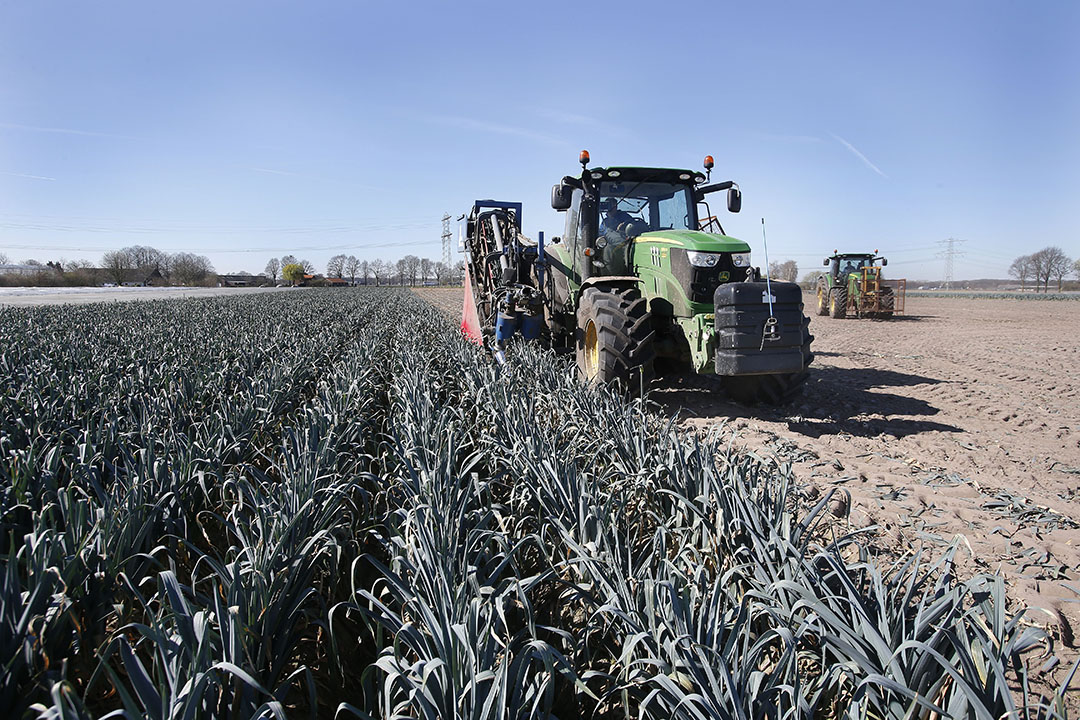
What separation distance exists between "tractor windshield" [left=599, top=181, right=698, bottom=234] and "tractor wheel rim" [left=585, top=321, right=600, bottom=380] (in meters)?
1.10

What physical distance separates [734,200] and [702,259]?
136 centimetres

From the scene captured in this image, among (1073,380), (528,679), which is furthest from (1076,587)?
(1073,380)

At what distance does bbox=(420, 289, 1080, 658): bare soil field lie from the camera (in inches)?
108

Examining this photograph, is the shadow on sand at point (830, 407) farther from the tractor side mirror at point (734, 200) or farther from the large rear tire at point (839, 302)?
the large rear tire at point (839, 302)

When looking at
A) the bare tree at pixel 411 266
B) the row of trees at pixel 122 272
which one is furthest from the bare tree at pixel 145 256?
the bare tree at pixel 411 266

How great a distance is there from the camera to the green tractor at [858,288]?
17.5 metres

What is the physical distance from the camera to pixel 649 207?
629cm

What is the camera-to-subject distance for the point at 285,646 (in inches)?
64.3

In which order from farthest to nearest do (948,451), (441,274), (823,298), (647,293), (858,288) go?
(441,274), (823,298), (858,288), (647,293), (948,451)

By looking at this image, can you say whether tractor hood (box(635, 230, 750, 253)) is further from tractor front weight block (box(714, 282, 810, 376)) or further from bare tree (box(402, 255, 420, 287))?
bare tree (box(402, 255, 420, 287))

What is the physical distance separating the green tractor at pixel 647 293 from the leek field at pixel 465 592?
1.51 m

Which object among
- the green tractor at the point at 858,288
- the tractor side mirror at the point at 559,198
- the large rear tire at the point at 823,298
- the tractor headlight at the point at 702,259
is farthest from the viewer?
the large rear tire at the point at 823,298

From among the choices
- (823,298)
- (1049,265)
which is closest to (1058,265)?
(1049,265)

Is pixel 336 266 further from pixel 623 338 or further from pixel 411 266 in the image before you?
pixel 623 338
